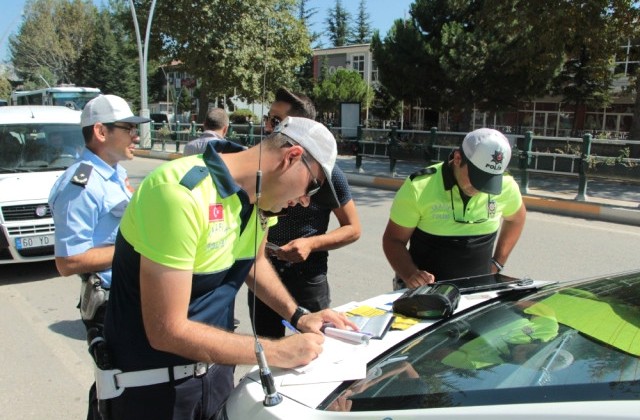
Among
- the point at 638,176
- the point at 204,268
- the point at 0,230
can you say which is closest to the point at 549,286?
the point at 204,268

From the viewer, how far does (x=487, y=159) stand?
2627mm

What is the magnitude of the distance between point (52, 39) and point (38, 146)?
163 feet

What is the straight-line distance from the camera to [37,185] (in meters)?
6.13

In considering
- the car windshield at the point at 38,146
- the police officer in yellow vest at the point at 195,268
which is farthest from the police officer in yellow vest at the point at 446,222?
the car windshield at the point at 38,146

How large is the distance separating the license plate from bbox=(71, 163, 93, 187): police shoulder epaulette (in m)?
3.65

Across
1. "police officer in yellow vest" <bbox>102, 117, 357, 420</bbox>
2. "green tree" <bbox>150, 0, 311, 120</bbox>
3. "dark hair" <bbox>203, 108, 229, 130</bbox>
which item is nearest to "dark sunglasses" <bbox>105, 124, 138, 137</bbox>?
"police officer in yellow vest" <bbox>102, 117, 357, 420</bbox>

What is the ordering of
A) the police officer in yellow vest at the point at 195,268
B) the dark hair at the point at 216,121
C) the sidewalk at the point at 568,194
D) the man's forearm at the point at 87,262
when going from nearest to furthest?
the police officer in yellow vest at the point at 195,268 < the man's forearm at the point at 87,262 < the dark hair at the point at 216,121 < the sidewalk at the point at 568,194

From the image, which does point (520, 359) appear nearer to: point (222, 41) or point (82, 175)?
point (82, 175)

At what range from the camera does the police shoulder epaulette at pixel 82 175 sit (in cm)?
265

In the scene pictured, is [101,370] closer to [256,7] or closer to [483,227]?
[483,227]

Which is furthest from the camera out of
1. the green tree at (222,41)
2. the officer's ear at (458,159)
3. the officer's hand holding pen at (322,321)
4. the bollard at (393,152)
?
the green tree at (222,41)

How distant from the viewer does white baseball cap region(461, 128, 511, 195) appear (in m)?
2.63

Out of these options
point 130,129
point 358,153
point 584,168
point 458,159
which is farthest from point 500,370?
point 358,153

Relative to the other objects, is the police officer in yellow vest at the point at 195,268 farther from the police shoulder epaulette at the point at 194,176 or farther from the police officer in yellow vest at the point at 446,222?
the police officer in yellow vest at the point at 446,222
